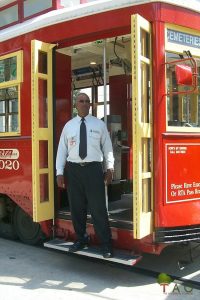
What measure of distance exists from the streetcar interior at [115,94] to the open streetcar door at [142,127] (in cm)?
123

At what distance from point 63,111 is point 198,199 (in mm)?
2040

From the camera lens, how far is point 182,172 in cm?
436

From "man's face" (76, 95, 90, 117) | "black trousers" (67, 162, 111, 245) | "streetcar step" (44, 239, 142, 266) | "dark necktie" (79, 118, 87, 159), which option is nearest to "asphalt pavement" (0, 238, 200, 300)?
"streetcar step" (44, 239, 142, 266)

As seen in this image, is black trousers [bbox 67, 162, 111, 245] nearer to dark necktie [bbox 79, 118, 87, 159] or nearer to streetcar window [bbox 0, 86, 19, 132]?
dark necktie [bbox 79, 118, 87, 159]

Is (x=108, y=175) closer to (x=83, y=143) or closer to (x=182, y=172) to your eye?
(x=83, y=143)

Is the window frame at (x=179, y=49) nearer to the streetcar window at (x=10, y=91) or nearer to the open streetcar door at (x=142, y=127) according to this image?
the open streetcar door at (x=142, y=127)

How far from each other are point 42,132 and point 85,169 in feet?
2.40

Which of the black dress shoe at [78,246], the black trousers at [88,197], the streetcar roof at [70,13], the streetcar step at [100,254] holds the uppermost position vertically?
the streetcar roof at [70,13]

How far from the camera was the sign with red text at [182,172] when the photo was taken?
4266mm

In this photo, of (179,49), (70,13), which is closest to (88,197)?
(179,49)

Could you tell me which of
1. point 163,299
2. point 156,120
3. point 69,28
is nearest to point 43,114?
point 69,28

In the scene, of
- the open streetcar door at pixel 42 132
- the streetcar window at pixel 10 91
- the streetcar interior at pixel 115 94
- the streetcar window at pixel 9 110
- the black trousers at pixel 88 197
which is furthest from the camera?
the streetcar interior at pixel 115 94

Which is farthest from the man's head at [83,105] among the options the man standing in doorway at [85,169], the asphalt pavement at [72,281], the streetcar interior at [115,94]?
A: the asphalt pavement at [72,281]

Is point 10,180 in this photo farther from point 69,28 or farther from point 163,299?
point 163,299
